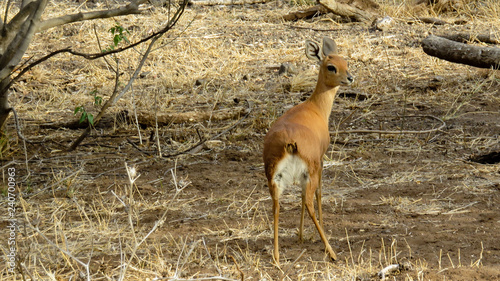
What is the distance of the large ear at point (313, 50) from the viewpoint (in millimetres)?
4711

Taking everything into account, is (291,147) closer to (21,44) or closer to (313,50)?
(313,50)

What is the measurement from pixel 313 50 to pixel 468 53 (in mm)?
3559

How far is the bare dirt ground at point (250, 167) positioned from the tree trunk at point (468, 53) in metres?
0.34

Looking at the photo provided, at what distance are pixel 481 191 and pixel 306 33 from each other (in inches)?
232

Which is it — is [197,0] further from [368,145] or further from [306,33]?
[368,145]

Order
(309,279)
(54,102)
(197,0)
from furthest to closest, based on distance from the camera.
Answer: (197,0) → (54,102) → (309,279)

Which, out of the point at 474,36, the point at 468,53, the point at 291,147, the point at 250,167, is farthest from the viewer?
the point at 474,36

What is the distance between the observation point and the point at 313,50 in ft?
15.6

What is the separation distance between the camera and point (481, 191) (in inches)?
188

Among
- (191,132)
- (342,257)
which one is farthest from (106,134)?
(342,257)

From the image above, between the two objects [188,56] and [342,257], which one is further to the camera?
[188,56]

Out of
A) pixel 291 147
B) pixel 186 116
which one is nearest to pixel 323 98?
pixel 291 147

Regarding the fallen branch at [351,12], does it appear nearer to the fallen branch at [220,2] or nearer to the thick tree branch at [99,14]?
the fallen branch at [220,2]

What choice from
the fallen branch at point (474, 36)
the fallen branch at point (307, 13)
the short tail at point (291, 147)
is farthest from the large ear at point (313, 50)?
the fallen branch at point (307, 13)
